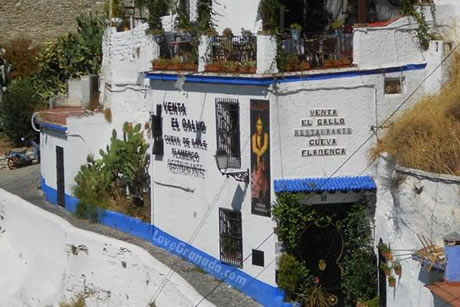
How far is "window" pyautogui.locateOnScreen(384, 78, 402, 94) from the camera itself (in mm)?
19000

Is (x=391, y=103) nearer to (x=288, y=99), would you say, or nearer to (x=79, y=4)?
(x=288, y=99)

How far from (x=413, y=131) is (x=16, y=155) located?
690 inches

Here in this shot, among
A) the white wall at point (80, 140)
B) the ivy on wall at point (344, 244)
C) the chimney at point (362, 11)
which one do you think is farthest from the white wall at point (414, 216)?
the white wall at point (80, 140)

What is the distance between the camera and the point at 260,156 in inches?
737

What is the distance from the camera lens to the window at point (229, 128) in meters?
19.4

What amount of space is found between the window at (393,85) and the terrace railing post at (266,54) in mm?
2095

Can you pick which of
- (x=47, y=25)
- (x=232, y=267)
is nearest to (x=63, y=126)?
(x=232, y=267)

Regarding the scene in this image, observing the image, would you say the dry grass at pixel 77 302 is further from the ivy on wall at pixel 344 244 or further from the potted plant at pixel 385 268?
the potted plant at pixel 385 268

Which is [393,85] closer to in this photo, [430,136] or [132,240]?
[430,136]

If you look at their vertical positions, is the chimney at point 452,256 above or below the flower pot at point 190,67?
below

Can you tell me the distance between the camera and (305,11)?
2180 centimetres

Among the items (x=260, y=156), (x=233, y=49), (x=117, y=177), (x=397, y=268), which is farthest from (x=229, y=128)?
(x=117, y=177)

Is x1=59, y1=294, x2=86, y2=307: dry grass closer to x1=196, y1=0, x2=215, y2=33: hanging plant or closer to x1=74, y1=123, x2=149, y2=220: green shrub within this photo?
x1=74, y1=123, x2=149, y2=220: green shrub

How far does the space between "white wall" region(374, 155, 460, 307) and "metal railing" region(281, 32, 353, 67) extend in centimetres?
209
